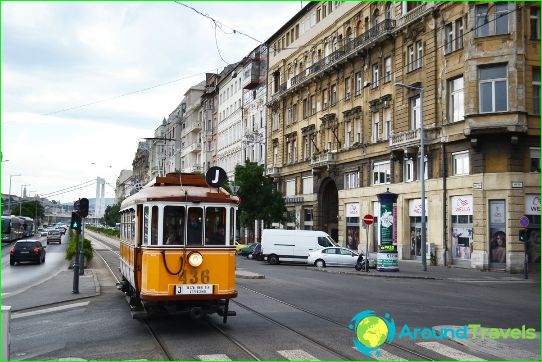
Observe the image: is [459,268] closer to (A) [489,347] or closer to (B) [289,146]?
(A) [489,347]

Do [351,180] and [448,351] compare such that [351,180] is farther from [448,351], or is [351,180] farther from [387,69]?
[448,351]

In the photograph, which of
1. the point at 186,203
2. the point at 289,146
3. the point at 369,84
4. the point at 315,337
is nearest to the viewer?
the point at 315,337

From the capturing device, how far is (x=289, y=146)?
6184 centimetres

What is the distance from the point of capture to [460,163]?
36.2 meters

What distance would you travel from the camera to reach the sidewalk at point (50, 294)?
55.1ft

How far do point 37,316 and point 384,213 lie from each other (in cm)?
2143

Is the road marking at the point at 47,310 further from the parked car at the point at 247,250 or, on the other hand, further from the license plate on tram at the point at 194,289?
the parked car at the point at 247,250

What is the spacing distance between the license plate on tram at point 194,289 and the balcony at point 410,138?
28.4 meters

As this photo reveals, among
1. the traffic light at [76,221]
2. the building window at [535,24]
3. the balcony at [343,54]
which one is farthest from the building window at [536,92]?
the traffic light at [76,221]

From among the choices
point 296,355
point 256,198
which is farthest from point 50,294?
point 256,198

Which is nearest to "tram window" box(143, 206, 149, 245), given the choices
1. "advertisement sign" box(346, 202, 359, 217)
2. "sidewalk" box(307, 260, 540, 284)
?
"sidewalk" box(307, 260, 540, 284)

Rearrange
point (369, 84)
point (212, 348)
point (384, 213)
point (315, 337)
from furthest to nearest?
point (369, 84) < point (384, 213) < point (315, 337) < point (212, 348)

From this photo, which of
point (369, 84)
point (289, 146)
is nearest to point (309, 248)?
point (369, 84)

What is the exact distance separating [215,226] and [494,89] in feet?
86.6
